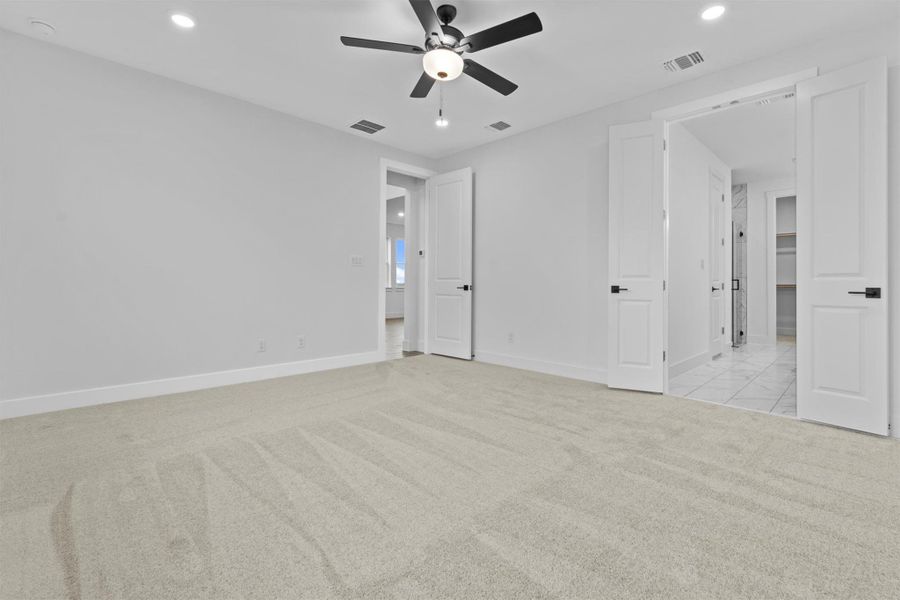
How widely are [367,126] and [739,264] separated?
6612mm

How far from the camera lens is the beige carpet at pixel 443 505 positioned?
130 cm

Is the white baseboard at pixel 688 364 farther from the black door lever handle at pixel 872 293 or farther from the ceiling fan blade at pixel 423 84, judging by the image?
the ceiling fan blade at pixel 423 84

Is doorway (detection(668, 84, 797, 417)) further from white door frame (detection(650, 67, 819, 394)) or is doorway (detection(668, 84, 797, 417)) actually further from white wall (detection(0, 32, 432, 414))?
white wall (detection(0, 32, 432, 414))

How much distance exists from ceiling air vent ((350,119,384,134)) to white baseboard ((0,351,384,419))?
2.70m

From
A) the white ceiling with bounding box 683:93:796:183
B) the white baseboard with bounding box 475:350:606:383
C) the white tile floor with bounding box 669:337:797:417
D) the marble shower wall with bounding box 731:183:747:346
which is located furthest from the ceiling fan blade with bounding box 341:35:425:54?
the marble shower wall with bounding box 731:183:747:346

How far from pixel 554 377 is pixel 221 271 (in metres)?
3.56

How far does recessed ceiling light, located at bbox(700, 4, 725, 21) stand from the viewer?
259 centimetres

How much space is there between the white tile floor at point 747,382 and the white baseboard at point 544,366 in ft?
2.33

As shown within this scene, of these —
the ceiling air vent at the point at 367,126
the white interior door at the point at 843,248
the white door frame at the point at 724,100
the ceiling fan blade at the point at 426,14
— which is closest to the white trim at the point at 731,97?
the white door frame at the point at 724,100

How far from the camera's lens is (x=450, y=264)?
5.54 meters

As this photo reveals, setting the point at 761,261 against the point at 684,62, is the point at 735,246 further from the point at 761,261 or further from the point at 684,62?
the point at 684,62

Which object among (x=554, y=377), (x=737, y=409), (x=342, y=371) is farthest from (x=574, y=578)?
(x=342, y=371)

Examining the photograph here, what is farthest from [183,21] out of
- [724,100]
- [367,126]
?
[724,100]

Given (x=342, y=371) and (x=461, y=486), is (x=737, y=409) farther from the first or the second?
(x=342, y=371)
